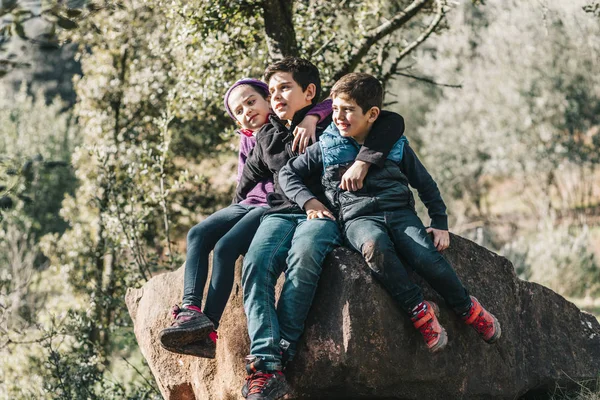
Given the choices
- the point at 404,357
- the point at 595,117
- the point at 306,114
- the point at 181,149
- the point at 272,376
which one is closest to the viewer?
the point at 272,376

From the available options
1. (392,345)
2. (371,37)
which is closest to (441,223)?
(392,345)

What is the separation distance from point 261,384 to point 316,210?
3.60 ft

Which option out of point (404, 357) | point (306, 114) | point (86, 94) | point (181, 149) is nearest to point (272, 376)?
point (404, 357)

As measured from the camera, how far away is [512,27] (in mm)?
20422

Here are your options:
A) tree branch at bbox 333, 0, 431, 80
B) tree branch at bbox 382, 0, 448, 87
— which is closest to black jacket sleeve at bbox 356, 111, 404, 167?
tree branch at bbox 333, 0, 431, 80

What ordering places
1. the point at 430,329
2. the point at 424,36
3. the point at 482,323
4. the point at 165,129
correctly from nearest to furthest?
the point at 430,329, the point at 482,323, the point at 165,129, the point at 424,36

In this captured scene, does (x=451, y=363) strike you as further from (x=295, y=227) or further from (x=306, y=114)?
(x=306, y=114)

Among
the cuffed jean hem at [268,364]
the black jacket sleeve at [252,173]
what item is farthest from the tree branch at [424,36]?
the cuffed jean hem at [268,364]

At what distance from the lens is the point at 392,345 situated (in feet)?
13.3

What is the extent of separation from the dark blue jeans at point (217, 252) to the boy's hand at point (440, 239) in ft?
3.63

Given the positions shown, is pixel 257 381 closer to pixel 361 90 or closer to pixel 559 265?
pixel 361 90

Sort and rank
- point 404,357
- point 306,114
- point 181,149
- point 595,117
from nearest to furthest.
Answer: point 404,357, point 306,114, point 181,149, point 595,117

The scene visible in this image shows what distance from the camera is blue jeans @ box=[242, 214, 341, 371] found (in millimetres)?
3871

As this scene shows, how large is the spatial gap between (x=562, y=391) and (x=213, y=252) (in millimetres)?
2700
